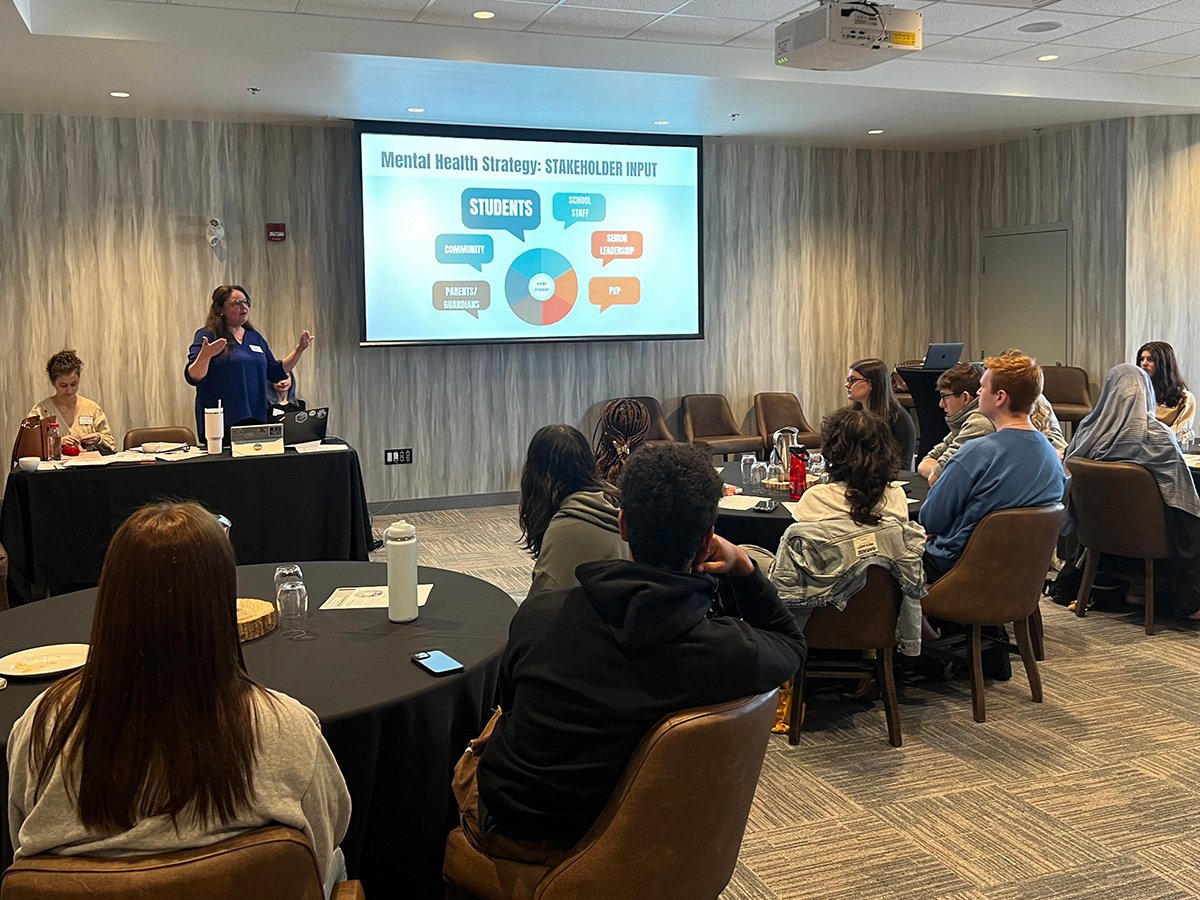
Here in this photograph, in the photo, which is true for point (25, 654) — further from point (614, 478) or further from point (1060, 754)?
point (1060, 754)

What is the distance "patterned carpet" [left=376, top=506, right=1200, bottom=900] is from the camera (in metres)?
2.88

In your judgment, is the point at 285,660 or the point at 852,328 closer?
the point at 285,660

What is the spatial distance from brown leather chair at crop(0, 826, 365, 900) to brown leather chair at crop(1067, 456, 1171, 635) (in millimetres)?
4394

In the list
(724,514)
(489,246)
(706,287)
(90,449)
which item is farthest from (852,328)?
(90,449)

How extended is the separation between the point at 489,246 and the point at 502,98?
143 centimetres

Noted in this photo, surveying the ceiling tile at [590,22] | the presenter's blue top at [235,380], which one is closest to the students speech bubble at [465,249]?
the presenter's blue top at [235,380]

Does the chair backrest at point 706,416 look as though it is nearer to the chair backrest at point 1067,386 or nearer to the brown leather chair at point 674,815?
the chair backrest at point 1067,386

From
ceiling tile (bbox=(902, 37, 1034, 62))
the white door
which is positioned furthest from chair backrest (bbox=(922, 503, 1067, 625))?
the white door

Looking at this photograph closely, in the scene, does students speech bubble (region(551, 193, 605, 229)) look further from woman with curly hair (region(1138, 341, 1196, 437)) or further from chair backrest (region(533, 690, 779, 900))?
chair backrest (region(533, 690, 779, 900))

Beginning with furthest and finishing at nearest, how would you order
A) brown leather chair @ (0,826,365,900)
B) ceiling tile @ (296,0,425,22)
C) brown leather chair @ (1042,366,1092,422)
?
brown leather chair @ (1042,366,1092,422) → ceiling tile @ (296,0,425,22) → brown leather chair @ (0,826,365,900)

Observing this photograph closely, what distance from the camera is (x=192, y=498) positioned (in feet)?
17.2

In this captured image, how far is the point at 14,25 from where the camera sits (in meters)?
5.08

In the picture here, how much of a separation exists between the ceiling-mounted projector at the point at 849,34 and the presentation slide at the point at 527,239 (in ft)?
11.5

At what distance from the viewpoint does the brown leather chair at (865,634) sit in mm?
3621
